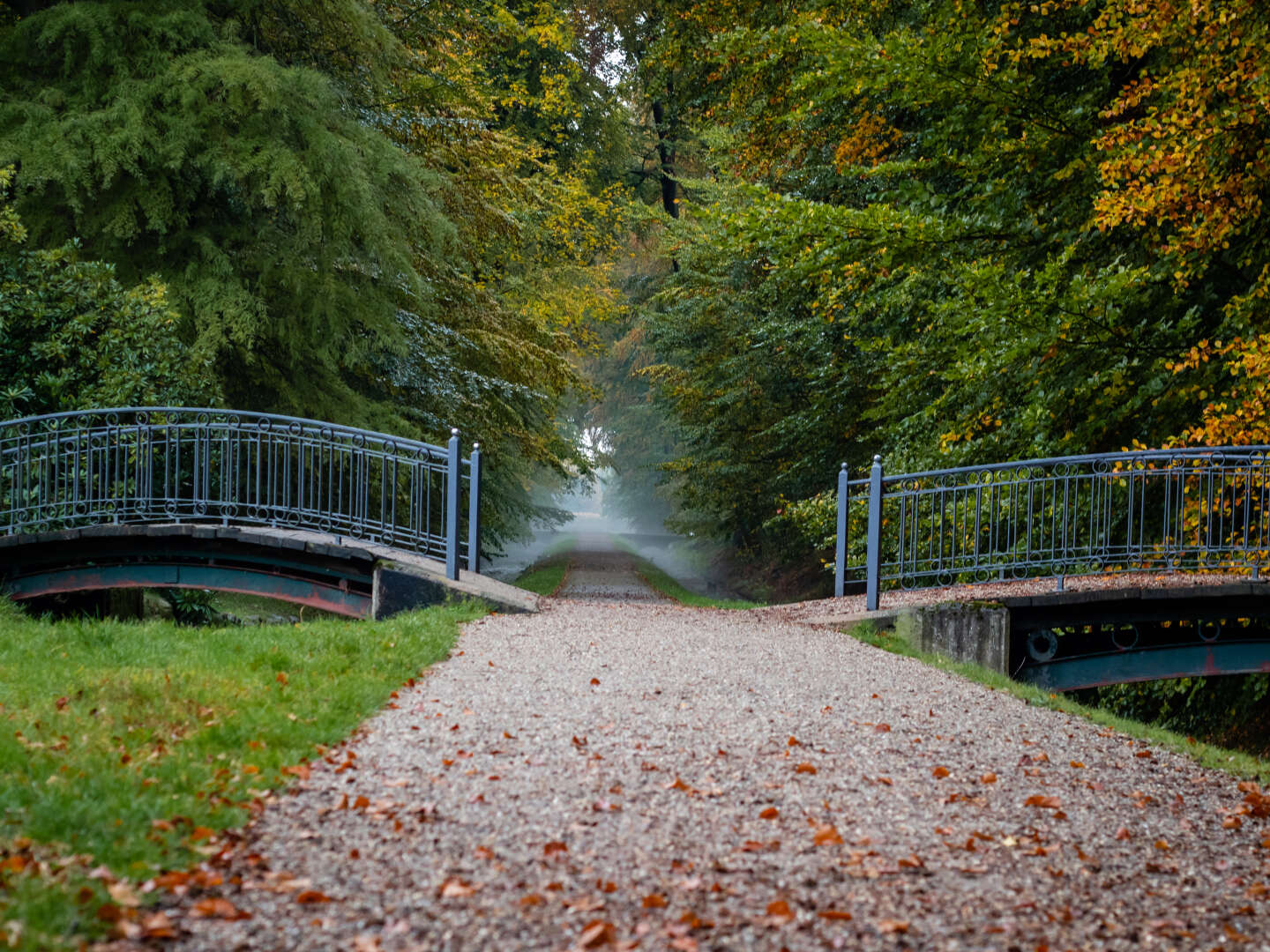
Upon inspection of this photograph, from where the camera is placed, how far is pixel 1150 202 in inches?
331

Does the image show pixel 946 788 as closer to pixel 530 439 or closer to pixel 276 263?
pixel 276 263

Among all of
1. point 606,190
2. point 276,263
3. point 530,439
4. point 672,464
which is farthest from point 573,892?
point 606,190

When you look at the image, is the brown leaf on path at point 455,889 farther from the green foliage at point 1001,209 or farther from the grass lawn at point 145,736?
the green foliage at point 1001,209

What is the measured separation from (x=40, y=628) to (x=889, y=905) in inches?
310

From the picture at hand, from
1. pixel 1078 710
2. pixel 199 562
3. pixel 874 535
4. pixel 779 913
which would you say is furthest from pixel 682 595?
pixel 779 913

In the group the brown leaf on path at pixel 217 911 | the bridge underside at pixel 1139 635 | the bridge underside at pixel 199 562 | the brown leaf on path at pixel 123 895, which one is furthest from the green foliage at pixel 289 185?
the brown leaf on path at pixel 217 911

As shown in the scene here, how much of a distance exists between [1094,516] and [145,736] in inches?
316

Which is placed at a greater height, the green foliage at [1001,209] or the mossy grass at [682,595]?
the green foliage at [1001,209]

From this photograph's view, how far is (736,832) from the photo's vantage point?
3.80 meters

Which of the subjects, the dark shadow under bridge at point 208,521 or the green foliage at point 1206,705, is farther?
the green foliage at point 1206,705

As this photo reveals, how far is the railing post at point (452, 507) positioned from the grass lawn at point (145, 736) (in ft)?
4.86

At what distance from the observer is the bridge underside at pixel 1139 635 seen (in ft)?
26.8

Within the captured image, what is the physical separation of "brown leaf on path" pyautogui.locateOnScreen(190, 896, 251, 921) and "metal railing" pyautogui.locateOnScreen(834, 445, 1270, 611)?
24.3 ft

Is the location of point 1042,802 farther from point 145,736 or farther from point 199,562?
point 199,562
